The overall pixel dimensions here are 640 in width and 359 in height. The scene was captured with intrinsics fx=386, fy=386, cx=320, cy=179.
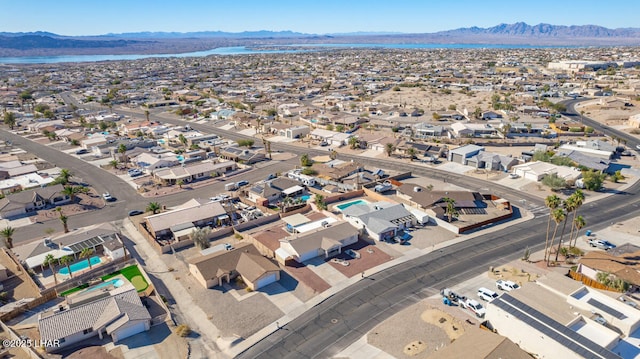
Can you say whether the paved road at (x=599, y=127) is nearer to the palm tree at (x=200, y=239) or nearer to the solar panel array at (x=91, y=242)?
the palm tree at (x=200, y=239)

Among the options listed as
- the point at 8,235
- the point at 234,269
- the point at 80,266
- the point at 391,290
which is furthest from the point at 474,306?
the point at 8,235

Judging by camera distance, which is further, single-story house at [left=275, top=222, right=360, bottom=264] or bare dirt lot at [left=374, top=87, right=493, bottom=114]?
bare dirt lot at [left=374, top=87, right=493, bottom=114]

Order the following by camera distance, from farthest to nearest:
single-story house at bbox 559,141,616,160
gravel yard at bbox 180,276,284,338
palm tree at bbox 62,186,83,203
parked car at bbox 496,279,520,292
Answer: single-story house at bbox 559,141,616,160, palm tree at bbox 62,186,83,203, parked car at bbox 496,279,520,292, gravel yard at bbox 180,276,284,338

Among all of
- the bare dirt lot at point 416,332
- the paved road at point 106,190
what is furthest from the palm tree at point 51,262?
the bare dirt lot at point 416,332

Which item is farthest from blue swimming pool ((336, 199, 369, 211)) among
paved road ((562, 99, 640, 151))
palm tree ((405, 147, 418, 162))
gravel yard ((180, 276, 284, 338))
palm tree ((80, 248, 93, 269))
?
paved road ((562, 99, 640, 151))

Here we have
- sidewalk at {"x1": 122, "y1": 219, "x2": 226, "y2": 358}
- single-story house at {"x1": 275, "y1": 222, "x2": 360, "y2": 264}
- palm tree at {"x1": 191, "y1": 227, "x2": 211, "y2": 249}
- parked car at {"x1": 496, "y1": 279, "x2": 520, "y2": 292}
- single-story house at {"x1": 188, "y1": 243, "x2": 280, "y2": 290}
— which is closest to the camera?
sidewalk at {"x1": 122, "y1": 219, "x2": 226, "y2": 358}

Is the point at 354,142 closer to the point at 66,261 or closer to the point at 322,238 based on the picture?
the point at 322,238

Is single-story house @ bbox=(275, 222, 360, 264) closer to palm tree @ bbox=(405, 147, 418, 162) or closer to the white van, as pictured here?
the white van
